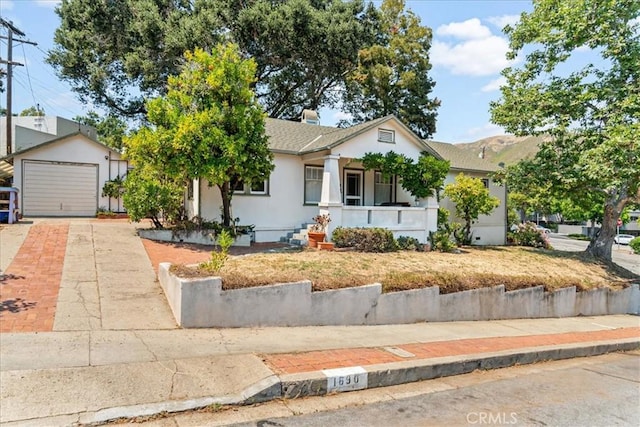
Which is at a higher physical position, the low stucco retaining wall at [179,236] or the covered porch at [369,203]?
the covered porch at [369,203]

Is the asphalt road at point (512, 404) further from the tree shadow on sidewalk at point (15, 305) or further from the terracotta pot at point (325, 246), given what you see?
the terracotta pot at point (325, 246)

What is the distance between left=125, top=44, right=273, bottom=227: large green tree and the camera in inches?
472

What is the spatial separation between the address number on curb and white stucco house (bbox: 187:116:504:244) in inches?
362

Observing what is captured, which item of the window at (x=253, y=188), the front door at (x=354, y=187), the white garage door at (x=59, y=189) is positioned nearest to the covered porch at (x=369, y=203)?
the front door at (x=354, y=187)

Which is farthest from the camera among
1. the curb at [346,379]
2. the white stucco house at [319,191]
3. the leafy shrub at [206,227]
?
the white stucco house at [319,191]

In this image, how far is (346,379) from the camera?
5055 mm

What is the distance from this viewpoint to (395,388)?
17.4ft

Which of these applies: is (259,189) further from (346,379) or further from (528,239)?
(528,239)

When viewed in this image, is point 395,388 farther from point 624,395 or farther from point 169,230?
point 169,230

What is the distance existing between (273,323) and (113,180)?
55.7 ft

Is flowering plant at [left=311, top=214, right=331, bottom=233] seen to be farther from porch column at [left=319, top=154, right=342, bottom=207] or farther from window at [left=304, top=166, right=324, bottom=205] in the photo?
window at [left=304, top=166, right=324, bottom=205]

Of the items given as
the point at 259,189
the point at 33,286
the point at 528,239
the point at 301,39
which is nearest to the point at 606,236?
the point at 528,239

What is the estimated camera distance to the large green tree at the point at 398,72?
27875mm

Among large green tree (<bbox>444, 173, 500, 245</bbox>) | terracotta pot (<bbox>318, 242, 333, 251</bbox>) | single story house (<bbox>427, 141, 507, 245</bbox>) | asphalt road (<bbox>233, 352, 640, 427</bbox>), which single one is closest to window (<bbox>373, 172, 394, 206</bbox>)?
large green tree (<bbox>444, 173, 500, 245</bbox>)
